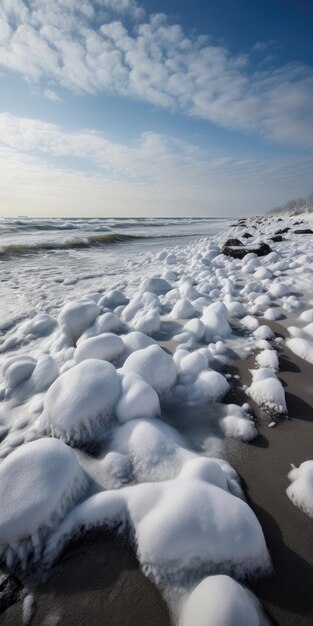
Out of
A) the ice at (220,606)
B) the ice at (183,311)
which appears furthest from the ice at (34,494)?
the ice at (183,311)

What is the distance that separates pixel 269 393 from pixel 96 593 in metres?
1.12

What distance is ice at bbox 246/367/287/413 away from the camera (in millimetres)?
1522

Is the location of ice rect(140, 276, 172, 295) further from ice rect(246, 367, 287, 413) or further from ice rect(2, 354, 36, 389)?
ice rect(246, 367, 287, 413)

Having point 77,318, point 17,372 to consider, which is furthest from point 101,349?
point 77,318

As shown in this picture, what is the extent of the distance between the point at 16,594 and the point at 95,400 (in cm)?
66

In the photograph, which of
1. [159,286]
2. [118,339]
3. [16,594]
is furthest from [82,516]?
[159,286]

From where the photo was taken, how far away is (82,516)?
0.97 m

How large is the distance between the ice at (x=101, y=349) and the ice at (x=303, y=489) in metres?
1.18

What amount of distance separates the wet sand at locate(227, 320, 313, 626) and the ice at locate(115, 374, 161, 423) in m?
0.39

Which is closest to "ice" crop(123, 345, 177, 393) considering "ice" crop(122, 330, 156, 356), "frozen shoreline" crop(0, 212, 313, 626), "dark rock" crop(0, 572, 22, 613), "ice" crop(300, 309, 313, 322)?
"frozen shoreline" crop(0, 212, 313, 626)

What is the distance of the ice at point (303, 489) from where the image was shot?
3.38ft

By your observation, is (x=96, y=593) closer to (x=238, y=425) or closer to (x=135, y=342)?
(x=238, y=425)

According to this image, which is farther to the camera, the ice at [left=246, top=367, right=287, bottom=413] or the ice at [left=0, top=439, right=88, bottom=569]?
the ice at [left=246, top=367, right=287, bottom=413]

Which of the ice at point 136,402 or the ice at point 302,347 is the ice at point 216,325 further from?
the ice at point 136,402
